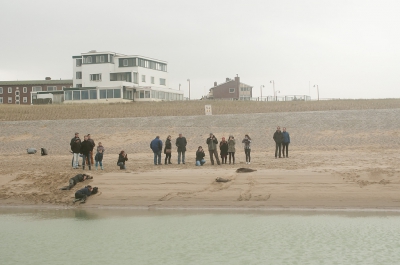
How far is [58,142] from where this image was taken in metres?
40.7

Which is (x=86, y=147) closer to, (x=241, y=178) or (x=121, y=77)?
(x=241, y=178)

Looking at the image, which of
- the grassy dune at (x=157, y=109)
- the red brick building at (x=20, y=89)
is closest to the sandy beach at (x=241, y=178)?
the grassy dune at (x=157, y=109)

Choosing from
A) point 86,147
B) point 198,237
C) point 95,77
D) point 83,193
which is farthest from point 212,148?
point 95,77

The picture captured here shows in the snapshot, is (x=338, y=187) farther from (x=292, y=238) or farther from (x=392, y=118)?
(x=392, y=118)

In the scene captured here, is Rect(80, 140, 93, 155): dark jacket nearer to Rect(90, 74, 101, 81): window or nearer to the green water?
the green water

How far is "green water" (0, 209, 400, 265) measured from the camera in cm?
1455

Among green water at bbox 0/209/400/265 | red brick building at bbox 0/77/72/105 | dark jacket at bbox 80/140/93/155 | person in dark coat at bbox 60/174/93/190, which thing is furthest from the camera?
red brick building at bbox 0/77/72/105

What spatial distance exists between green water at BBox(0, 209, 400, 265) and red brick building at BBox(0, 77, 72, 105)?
86.7 meters

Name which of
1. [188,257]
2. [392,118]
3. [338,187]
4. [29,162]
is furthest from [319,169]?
[392,118]

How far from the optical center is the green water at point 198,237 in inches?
573

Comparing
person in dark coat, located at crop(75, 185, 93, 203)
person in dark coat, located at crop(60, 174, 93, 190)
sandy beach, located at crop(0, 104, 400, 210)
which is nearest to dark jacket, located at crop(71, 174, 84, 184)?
person in dark coat, located at crop(60, 174, 93, 190)

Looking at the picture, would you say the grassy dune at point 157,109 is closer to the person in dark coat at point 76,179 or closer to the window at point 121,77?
the window at point 121,77

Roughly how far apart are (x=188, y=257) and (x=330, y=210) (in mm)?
6180

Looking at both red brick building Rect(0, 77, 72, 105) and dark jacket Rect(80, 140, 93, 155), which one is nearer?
dark jacket Rect(80, 140, 93, 155)
